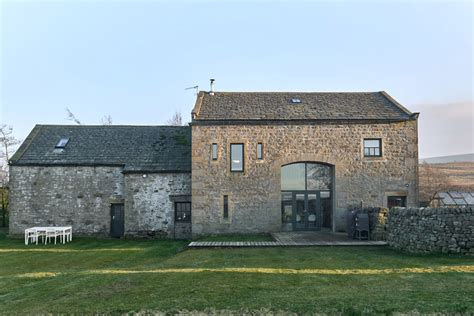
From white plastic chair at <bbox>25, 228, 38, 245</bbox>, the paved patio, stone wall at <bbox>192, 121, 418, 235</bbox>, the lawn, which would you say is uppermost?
stone wall at <bbox>192, 121, 418, 235</bbox>

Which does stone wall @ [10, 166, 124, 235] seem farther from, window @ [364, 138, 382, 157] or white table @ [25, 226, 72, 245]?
window @ [364, 138, 382, 157]

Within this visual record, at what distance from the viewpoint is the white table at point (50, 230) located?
717 inches

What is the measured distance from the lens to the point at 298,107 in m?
20.1

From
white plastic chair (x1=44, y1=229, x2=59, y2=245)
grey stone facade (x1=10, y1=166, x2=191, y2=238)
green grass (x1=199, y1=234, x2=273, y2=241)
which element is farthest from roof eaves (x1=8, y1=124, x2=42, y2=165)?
green grass (x1=199, y1=234, x2=273, y2=241)

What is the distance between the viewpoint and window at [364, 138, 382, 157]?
1878 cm

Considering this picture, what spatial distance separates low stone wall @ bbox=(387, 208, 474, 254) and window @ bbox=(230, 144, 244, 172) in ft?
26.1

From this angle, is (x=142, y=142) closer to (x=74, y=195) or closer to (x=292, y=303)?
(x=74, y=195)

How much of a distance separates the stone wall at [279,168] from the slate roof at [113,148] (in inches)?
85.0

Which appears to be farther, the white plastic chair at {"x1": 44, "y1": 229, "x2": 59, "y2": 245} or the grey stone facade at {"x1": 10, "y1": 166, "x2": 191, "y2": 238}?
the grey stone facade at {"x1": 10, "y1": 166, "x2": 191, "y2": 238}

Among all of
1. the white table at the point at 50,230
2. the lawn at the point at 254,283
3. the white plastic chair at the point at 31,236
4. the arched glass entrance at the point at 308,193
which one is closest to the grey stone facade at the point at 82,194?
the white table at the point at 50,230

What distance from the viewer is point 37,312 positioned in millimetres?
6453

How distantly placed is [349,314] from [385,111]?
50.7 feet

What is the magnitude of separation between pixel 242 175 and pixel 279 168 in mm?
1850

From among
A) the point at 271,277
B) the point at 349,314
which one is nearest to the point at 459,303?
the point at 349,314
